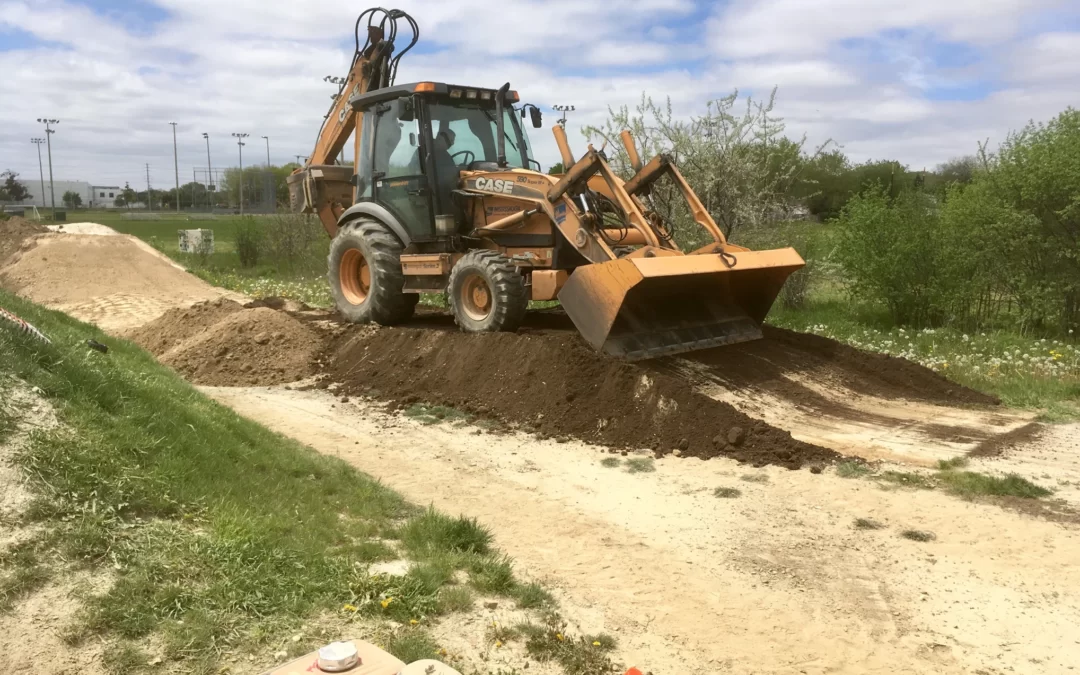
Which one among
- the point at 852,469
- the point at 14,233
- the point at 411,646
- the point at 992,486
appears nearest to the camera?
the point at 411,646

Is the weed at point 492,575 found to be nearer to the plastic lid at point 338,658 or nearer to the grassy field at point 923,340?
the plastic lid at point 338,658

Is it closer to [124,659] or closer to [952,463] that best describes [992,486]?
[952,463]

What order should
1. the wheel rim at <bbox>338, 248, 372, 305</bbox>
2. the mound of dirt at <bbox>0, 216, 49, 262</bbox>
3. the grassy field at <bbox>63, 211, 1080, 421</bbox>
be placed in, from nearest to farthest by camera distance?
the grassy field at <bbox>63, 211, 1080, 421</bbox> < the wheel rim at <bbox>338, 248, 372, 305</bbox> < the mound of dirt at <bbox>0, 216, 49, 262</bbox>

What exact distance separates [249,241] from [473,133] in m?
16.5

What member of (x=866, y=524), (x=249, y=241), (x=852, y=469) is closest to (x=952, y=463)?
(x=852, y=469)

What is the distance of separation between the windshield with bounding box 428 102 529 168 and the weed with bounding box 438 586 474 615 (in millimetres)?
7085

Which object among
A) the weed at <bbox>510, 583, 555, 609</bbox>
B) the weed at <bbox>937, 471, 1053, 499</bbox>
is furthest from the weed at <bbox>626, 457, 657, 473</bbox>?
the weed at <bbox>510, 583, 555, 609</bbox>

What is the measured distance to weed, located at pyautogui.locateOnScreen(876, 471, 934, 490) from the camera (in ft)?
19.8

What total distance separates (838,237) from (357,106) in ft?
26.7

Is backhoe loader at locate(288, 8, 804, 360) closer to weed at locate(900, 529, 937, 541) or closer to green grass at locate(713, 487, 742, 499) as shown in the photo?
green grass at locate(713, 487, 742, 499)

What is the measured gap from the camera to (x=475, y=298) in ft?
31.7

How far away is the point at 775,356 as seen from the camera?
906 centimetres

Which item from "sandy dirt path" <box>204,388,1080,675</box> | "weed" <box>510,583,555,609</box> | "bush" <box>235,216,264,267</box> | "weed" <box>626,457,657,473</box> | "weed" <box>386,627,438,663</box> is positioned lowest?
"sandy dirt path" <box>204,388,1080,675</box>

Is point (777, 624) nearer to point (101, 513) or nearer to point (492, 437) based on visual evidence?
point (101, 513)
